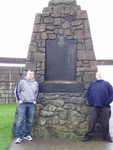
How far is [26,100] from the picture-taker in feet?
26.3

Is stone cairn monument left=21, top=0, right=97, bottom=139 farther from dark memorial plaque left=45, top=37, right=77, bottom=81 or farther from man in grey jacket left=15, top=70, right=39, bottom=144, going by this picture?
man in grey jacket left=15, top=70, right=39, bottom=144

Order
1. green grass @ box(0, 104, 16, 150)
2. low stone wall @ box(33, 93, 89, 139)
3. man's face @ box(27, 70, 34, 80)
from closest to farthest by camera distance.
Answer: green grass @ box(0, 104, 16, 150), man's face @ box(27, 70, 34, 80), low stone wall @ box(33, 93, 89, 139)

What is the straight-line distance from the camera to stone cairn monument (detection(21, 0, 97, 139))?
8.61 meters

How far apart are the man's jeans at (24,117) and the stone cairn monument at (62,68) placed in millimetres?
415

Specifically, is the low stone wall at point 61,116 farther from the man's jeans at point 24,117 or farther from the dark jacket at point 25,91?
the dark jacket at point 25,91

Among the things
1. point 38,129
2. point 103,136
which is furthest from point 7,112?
point 103,136

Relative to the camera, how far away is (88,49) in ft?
28.5

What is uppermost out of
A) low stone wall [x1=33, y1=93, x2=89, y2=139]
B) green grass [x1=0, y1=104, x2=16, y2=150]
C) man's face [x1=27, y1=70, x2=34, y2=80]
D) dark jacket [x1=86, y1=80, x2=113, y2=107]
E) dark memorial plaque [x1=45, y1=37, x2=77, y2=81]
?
dark memorial plaque [x1=45, y1=37, x2=77, y2=81]

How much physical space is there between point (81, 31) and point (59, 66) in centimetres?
96

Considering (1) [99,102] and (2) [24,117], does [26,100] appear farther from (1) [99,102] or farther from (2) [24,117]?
(1) [99,102]

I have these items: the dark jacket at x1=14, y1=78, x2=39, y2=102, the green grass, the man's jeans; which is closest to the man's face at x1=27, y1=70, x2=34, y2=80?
the dark jacket at x1=14, y1=78, x2=39, y2=102

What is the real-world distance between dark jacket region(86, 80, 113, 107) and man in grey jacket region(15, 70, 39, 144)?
119cm

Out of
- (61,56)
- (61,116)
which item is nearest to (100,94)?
(61,116)

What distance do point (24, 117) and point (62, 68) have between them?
4.77 feet
